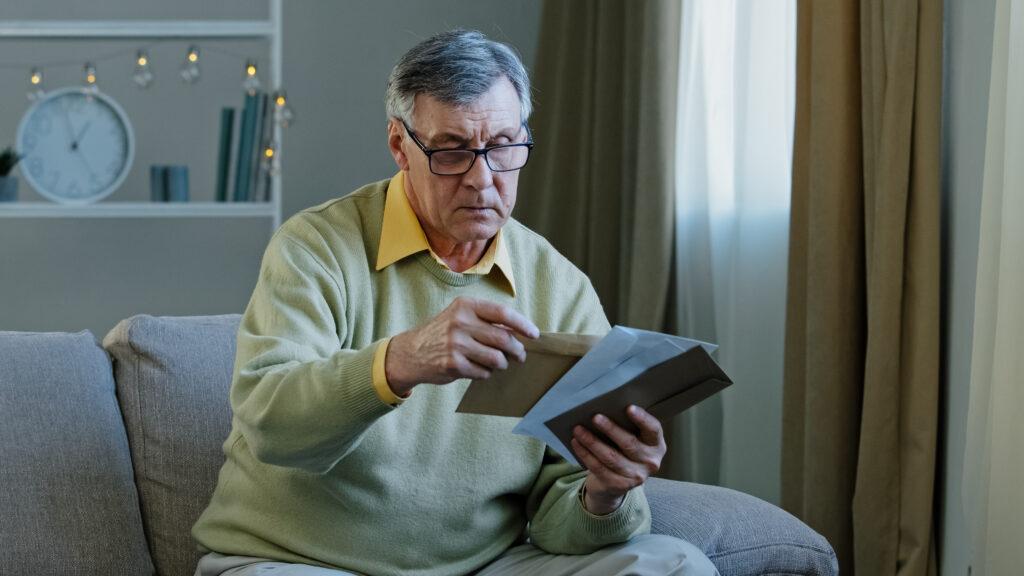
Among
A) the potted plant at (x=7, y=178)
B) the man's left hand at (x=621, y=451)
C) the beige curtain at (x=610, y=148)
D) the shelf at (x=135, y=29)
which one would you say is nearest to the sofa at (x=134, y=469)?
the man's left hand at (x=621, y=451)

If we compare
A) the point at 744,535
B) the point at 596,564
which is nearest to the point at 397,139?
the point at 596,564

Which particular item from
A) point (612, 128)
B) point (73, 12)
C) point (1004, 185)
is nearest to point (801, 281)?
point (1004, 185)

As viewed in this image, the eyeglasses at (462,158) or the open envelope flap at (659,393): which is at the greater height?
the eyeglasses at (462,158)

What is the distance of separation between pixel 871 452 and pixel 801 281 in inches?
16.3

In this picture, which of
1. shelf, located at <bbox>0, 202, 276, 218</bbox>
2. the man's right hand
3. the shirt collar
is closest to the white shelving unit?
shelf, located at <bbox>0, 202, 276, 218</bbox>

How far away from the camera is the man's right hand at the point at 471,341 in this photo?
1.33 m

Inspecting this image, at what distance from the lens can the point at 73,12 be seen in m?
4.08

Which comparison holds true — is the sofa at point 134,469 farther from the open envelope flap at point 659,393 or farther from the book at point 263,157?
the book at point 263,157

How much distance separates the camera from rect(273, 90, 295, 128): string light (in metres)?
3.53

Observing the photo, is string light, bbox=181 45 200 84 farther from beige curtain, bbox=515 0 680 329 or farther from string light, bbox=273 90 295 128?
beige curtain, bbox=515 0 680 329

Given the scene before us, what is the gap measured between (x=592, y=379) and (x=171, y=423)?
34.8 inches

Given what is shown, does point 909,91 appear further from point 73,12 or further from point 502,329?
point 73,12

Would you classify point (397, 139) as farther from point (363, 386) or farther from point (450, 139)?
point (363, 386)

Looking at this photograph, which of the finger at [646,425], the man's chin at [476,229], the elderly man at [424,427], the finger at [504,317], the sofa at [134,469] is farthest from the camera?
the sofa at [134,469]
